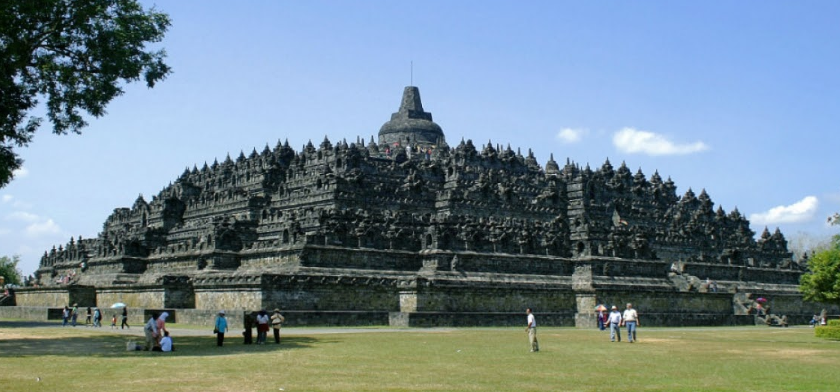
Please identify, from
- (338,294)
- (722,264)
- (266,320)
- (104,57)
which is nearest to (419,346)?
(266,320)

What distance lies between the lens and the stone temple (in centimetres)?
6191

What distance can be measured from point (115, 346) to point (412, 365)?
1383 centimetres

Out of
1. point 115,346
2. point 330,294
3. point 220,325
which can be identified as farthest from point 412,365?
point 330,294

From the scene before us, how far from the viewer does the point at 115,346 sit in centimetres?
3541

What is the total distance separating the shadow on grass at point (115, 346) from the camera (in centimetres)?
3142

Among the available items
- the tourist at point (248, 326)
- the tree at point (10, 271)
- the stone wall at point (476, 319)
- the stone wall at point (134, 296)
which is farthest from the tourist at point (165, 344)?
the tree at point (10, 271)

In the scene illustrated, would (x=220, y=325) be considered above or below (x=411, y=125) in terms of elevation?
below

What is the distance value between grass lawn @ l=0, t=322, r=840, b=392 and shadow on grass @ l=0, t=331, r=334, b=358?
43 mm

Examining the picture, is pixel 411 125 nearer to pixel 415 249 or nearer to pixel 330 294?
pixel 415 249

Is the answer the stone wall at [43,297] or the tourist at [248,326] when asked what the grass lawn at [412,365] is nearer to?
the tourist at [248,326]

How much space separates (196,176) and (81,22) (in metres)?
75.6

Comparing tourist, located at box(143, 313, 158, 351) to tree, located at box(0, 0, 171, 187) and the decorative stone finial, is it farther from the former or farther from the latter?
the decorative stone finial

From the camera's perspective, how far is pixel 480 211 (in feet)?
302

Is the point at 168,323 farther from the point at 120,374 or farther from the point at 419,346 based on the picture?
the point at 120,374
